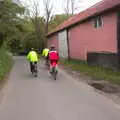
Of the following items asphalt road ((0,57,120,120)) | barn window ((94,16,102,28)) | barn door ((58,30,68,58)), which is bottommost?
asphalt road ((0,57,120,120))

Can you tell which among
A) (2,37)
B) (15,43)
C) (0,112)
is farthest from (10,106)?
(15,43)

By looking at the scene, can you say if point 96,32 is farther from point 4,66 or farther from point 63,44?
point 63,44

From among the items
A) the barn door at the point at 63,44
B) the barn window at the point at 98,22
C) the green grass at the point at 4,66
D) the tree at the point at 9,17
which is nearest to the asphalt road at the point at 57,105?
the green grass at the point at 4,66

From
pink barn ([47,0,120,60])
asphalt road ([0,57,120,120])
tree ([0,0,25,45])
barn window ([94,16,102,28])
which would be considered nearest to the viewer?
asphalt road ([0,57,120,120])

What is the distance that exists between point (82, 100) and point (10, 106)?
7.81 ft

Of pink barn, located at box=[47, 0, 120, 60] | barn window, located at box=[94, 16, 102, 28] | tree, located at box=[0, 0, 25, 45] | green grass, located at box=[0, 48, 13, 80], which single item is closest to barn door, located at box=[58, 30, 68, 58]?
pink barn, located at box=[47, 0, 120, 60]

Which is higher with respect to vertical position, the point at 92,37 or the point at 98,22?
the point at 98,22

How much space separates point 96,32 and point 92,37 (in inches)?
44.2

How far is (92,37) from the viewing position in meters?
26.8

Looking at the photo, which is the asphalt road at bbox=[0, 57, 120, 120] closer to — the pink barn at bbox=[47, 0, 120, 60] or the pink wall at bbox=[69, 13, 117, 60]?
the pink barn at bbox=[47, 0, 120, 60]

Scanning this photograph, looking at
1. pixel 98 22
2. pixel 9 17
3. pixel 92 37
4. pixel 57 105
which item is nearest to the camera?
pixel 57 105

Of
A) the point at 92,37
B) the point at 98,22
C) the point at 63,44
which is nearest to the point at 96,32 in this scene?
the point at 98,22

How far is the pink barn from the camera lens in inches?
856

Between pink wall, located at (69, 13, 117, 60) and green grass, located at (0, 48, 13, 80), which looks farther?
pink wall, located at (69, 13, 117, 60)
